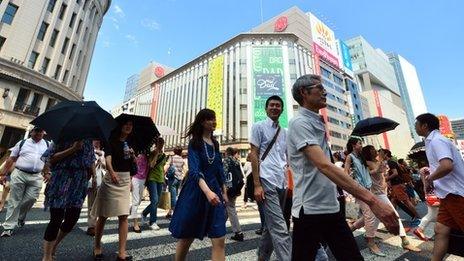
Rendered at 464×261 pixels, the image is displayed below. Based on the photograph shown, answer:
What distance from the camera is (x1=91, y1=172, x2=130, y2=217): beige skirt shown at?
3432mm

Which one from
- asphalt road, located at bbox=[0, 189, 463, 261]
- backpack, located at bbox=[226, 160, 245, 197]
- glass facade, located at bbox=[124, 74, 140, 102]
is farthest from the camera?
glass facade, located at bbox=[124, 74, 140, 102]

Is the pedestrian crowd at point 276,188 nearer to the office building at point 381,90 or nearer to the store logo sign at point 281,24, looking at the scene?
the store logo sign at point 281,24

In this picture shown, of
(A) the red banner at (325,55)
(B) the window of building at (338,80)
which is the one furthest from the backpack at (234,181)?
(B) the window of building at (338,80)

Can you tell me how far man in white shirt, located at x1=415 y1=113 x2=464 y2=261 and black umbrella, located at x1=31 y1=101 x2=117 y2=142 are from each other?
3441 mm

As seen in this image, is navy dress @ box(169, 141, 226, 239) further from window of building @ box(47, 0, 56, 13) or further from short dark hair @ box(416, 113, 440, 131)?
window of building @ box(47, 0, 56, 13)

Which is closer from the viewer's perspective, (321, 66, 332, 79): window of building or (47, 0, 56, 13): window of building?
(47, 0, 56, 13): window of building

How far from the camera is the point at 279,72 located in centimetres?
5175

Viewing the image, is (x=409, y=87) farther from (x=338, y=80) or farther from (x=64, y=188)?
(x=64, y=188)

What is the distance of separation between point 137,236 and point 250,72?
164 ft

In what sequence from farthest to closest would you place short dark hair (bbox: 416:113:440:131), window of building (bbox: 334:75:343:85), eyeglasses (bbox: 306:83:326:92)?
window of building (bbox: 334:75:343:85) → short dark hair (bbox: 416:113:440:131) → eyeglasses (bbox: 306:83:326:92)

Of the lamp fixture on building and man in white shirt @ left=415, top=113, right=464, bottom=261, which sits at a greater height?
the lamp fixture on building

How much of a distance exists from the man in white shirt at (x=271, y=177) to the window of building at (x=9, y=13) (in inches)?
1270

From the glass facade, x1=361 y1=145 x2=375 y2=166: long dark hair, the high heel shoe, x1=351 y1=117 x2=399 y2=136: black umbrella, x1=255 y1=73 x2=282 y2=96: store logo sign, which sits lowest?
the high heel shoe

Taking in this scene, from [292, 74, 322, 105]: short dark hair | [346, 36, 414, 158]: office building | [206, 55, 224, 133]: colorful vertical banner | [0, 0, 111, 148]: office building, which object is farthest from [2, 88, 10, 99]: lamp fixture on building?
[346, 36, 414, 158]: office building
